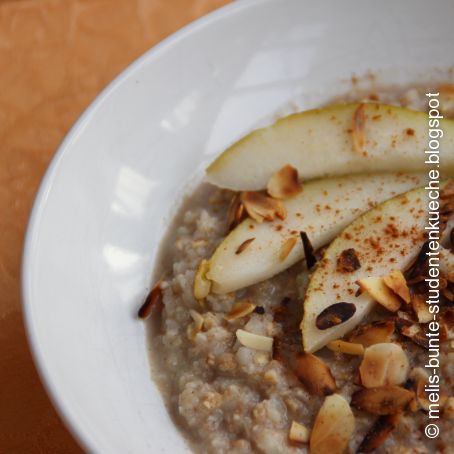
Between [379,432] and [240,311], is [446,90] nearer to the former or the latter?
[240,311]

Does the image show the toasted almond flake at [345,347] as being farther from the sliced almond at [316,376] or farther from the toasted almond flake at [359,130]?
the toasted almond flake at [359,130]

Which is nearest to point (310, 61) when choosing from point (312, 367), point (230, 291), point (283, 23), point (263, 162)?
point (283, 23)

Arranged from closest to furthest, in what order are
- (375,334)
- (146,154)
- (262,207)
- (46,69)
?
(375,334) < (262,207) < (146,154) < (46,69)

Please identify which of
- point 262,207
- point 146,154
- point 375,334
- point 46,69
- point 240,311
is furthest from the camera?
point 46,69

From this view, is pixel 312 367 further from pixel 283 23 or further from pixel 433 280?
pixel 283 23

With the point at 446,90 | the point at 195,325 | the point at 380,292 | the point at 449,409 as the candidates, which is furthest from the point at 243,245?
the point at 446,90

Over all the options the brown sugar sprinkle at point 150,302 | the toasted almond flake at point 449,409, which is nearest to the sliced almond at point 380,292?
the toasted almond flake at point 449,409
